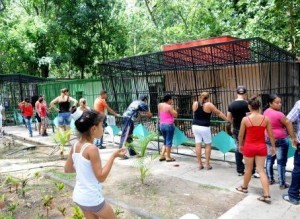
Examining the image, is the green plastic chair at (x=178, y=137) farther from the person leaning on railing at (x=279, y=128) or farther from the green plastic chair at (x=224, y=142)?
the person leaning on railing at (x=279, y=128)

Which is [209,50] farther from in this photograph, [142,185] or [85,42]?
[85,42]

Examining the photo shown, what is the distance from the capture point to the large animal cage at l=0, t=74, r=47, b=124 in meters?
16.5

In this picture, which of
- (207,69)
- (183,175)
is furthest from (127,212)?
(207,69)

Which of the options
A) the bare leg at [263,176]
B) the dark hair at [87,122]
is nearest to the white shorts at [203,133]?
the bare leg at [263,176]

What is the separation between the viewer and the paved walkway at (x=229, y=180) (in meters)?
4.48

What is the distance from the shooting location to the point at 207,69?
Answer: 1312cm

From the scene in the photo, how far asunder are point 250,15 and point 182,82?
196 inches

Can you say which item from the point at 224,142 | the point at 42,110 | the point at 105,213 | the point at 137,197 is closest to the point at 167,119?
the point at 224,142

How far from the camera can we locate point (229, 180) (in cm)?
593

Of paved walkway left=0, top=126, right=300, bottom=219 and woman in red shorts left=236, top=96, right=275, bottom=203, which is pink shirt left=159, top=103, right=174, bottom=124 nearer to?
paved walkway left=0, top=126, right=300, bottom=219

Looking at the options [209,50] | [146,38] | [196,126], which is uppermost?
[146,38]

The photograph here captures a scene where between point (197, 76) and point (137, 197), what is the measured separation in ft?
29.6

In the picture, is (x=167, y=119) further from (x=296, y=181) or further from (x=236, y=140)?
(x=296, y=181)

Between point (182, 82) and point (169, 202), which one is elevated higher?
point (182, 82)
